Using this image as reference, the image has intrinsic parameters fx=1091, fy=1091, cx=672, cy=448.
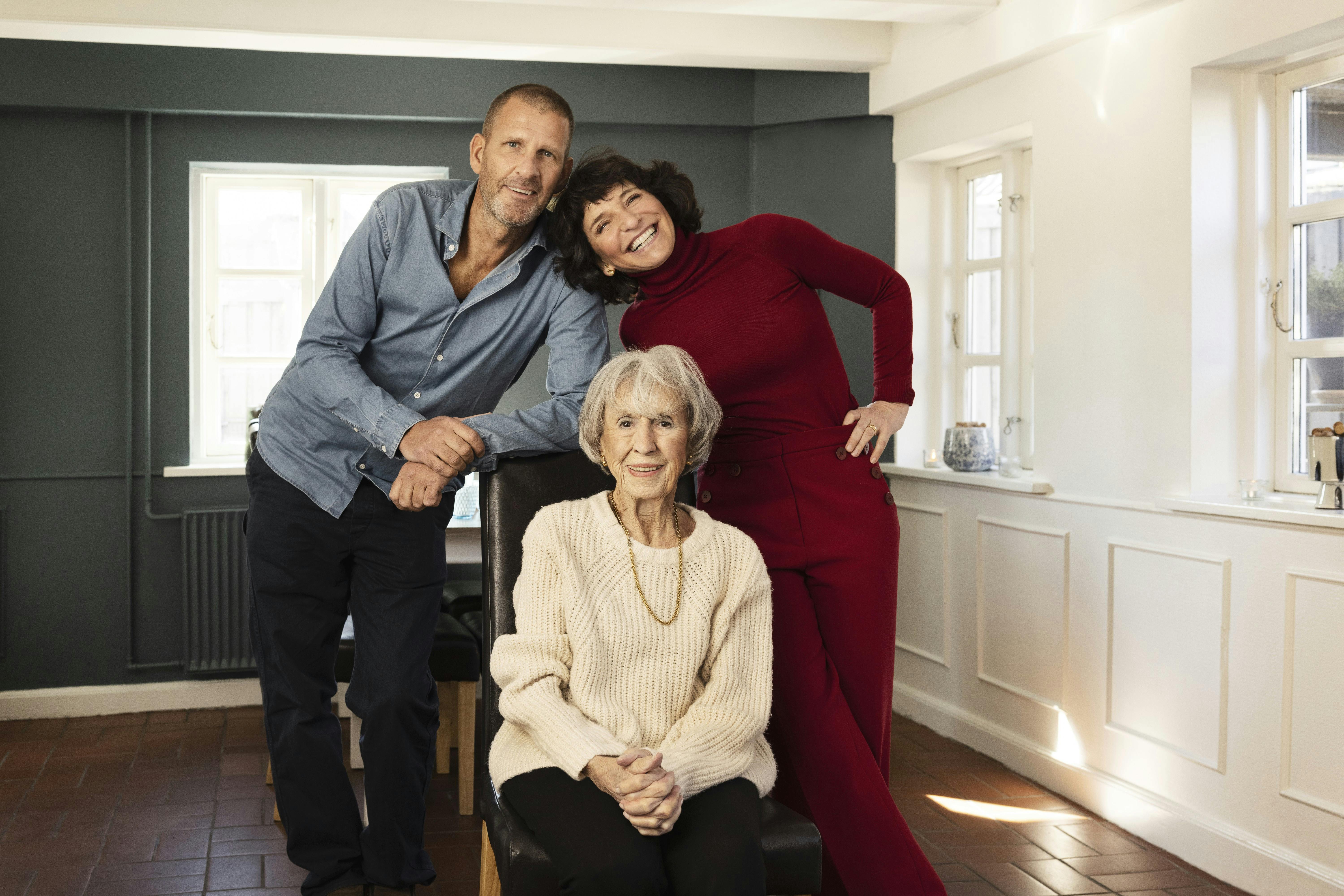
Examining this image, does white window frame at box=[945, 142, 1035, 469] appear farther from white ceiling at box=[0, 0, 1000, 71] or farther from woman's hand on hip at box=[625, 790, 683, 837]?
woman's hand on hip at box=[625, 790, 683, 837]

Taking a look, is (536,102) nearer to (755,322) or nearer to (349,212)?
(755,322)

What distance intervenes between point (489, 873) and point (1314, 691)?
78.2 inches

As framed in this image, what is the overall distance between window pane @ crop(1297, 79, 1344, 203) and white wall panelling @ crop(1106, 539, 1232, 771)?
3.26 feet

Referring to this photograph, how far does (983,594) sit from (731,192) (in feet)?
6.66

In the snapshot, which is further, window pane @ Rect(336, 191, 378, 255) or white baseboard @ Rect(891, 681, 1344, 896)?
window pane @ Rect(336, 191, 378, 255)

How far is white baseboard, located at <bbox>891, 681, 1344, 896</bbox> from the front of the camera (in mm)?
2633

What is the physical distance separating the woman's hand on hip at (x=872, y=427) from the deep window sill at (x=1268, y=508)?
3.67ft

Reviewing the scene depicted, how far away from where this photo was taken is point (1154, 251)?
3.05 meters

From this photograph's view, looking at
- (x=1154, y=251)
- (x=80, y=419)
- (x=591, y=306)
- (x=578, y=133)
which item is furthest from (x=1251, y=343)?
(x=80, y=419)

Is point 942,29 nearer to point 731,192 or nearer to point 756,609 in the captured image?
point 731,192

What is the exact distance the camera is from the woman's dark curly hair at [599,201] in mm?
2127

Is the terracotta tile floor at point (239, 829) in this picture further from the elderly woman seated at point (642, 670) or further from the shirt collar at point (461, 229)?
the shirt collar at point (461, 229)

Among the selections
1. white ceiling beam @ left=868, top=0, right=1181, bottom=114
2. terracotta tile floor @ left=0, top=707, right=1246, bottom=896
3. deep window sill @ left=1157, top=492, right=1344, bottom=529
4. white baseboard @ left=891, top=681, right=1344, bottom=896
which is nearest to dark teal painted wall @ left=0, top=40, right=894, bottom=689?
white ceiling beam @ left=868, top=0, right=1181, bottom=114

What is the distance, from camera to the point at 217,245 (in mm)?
4633
